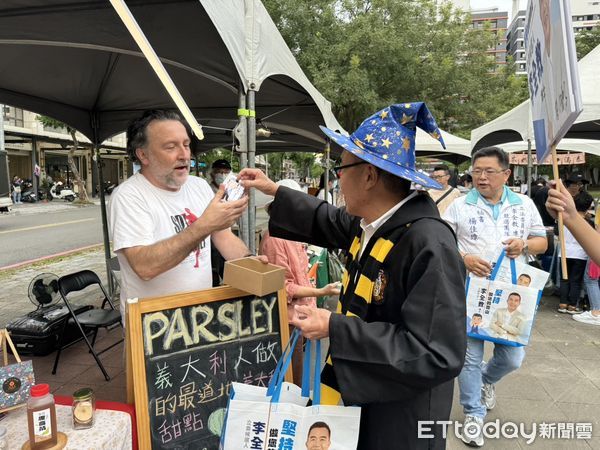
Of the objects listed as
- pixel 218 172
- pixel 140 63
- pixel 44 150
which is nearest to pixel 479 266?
pixel 140 63

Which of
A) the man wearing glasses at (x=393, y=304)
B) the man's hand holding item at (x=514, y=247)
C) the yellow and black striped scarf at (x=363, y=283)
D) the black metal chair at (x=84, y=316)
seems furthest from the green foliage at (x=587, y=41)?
the yellow and black striped scarf at (x=363, y=283)

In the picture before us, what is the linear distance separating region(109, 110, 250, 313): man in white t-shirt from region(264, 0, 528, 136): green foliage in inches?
449

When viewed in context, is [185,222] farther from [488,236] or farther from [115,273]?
[115,273]

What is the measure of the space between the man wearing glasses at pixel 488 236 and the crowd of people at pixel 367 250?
38.1 inches

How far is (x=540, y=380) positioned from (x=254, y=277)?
3.33 metres

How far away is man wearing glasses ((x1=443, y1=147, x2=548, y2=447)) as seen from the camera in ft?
9.11

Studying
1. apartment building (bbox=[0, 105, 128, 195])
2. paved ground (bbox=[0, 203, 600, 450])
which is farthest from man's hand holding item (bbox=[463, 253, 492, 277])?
apartment building (bbox=[0, 105, 128, 195])

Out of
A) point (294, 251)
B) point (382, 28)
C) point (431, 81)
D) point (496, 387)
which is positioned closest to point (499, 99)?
point (431, 81)

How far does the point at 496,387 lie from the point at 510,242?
A: 5.37 ft

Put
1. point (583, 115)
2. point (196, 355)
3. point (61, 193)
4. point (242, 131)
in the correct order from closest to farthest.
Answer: point (196, 355) < point (242, 131) < point (583, 115) < point (61, 193)

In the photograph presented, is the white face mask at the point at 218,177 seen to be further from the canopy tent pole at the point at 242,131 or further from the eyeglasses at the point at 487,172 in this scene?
the eyeglasses at the point at 487,172

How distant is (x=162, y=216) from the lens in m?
2.01

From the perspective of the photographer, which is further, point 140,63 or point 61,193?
point 61,193

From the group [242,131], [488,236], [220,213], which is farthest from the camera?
[488,236]
